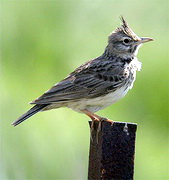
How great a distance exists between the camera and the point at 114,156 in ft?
19.4

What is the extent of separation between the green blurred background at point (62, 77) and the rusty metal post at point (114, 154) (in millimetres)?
2796

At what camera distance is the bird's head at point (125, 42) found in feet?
31.5

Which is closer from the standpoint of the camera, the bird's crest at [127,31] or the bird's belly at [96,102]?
the bird's belly at [96,102]

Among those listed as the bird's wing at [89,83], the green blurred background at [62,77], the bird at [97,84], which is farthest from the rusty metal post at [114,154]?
the green blurred background at [62,77]

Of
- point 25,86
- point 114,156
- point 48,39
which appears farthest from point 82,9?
point 114,156

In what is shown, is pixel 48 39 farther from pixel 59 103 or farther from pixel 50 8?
pixel 59 103

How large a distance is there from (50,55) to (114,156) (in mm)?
6022

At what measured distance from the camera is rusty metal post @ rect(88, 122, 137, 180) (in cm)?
588

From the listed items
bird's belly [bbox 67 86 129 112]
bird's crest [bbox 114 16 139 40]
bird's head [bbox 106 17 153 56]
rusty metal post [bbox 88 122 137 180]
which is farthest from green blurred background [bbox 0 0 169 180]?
rusty metal post [bbox 88 122 137 180]

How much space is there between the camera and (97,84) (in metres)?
9.05

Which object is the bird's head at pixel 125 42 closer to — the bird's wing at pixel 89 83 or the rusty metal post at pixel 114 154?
the bird's wing at pixel 89 83

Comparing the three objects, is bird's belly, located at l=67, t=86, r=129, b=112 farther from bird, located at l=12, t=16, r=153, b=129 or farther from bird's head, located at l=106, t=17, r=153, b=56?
bird's head, located at l=106, t=17, r=153, b=56

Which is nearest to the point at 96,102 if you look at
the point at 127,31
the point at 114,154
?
the point at 127,31

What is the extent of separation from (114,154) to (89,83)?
3179mm
